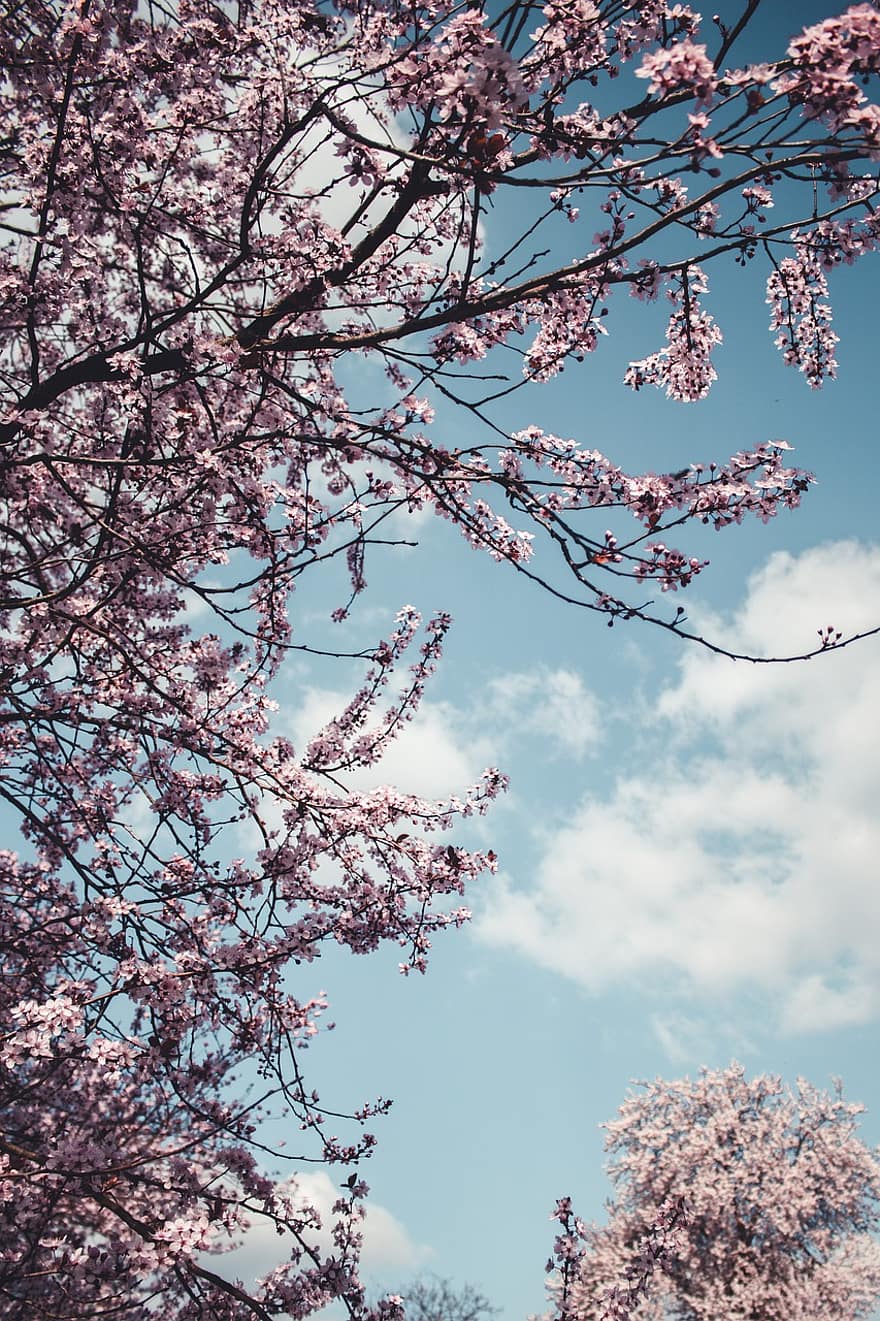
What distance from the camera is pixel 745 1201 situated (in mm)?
22469

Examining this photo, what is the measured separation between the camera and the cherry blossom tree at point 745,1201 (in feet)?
68.8

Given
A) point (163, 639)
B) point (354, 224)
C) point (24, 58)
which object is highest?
point (24, 58)

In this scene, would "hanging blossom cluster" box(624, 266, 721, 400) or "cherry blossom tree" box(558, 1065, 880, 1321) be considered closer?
"hanging blossom cluster" box(624, 266, 721, 400)

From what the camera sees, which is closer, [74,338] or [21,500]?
[21,500]

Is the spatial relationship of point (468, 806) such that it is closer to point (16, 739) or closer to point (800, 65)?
point (16, 739)

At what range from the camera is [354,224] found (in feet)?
17.8

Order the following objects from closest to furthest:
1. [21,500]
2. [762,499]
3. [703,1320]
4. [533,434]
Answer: [762,499] < [533,434] < [21,500] < [703,1320]

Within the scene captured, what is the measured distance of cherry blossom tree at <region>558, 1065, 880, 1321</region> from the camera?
20969 millimetres

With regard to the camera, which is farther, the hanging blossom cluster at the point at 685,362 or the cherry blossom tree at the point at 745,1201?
the cherry blossom tree at the point at 745,1201

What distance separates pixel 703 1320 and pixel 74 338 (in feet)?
78.3

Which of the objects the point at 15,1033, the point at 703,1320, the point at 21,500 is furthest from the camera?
the point at 703,1320

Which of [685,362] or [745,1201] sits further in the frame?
[745,1201]

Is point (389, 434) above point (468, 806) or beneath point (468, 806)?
above

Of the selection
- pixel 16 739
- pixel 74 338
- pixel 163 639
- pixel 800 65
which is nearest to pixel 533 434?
pixel 800 65
